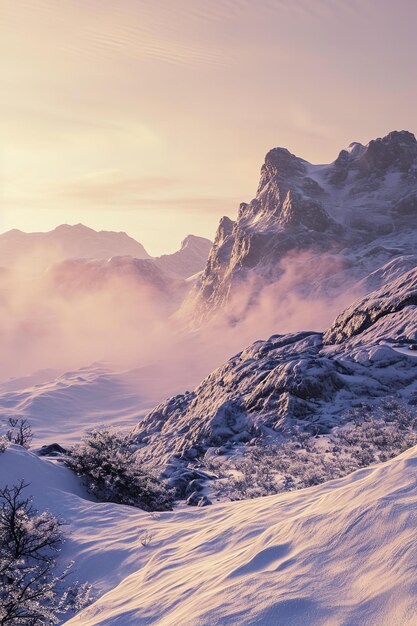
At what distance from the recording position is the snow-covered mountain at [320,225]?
395 feet

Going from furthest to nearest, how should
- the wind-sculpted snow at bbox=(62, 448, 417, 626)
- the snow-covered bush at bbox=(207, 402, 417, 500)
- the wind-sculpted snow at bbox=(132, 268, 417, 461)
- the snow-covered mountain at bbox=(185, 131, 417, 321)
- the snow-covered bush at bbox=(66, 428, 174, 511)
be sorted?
the snow-covered mountain at bbox=(185, 131, 417, 321) → the wind-sculpted snow at bbox=(132, 268, 417, 461) → the snow-covered bush at bbox=(207, 402, 417, 500) → the snow-covered bush at bbox=(66, 428, 174, 511) → the wind-sculpted snow at bbox=(62, 448, 417, 626)

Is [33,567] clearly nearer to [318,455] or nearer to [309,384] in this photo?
[318,455]

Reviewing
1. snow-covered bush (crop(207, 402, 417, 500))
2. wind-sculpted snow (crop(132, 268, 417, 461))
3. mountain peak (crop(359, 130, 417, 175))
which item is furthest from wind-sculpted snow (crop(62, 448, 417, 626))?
mountain peak (crop(359, 130, 417, 175))

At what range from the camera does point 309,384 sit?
108 feet

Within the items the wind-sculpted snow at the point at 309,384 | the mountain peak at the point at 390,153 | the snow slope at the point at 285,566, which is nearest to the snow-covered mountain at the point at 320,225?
the mountain peak at the point at 390,153

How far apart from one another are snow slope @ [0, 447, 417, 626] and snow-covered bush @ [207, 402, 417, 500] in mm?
8033

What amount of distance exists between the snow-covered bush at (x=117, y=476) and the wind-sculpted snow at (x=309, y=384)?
9.95m

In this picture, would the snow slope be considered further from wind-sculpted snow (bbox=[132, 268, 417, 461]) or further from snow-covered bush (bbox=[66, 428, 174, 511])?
wind-sculpted snow (bbox=[132, 268, 417, 461])

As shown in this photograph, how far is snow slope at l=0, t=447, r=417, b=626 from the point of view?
226 inches

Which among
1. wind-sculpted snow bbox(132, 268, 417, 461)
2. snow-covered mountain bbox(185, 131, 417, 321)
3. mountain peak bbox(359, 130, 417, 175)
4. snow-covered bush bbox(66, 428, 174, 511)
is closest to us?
snow-covered bush bbox(66, 428, 174, 511)

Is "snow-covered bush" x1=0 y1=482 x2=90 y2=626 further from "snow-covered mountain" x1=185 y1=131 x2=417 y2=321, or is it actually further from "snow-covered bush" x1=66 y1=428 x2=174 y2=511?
"snow-covered mountain" x1=185 y1=131 x2=417 y2=321

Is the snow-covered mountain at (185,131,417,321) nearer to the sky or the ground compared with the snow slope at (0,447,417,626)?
nearer to the sky

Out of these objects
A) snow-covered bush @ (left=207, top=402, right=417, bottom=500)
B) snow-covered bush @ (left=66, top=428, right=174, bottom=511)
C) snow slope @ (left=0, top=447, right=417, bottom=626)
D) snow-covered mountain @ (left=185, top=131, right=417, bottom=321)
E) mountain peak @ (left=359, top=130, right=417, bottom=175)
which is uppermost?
mountain peak @ (left=359, top=130, right=417, bottom=175)

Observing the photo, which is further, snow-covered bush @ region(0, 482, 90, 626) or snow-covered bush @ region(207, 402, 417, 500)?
snow-covered bush @ region(207, 402, 417, 500)
